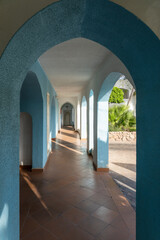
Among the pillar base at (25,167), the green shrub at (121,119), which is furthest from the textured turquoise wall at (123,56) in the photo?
the green shrub at (121,119)

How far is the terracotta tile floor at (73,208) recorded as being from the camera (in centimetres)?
271

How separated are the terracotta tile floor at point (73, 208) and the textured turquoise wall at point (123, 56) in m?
0.90

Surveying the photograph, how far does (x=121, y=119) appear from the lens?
42.9 feet

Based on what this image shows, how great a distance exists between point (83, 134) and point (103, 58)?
8.58 meters

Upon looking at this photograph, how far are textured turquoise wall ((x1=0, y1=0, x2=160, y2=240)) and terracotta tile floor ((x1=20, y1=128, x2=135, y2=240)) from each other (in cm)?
90

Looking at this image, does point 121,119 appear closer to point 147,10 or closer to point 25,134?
point 25,134

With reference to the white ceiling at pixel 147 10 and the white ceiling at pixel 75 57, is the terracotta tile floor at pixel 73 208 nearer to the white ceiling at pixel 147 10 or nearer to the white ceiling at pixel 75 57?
the white ceiling at pixel 147 10

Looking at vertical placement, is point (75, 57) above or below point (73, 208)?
above

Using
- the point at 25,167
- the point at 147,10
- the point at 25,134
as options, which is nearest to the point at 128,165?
the point at 25,167

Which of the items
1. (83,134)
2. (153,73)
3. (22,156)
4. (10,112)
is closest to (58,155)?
(22,156)

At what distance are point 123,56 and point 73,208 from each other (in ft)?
9.86

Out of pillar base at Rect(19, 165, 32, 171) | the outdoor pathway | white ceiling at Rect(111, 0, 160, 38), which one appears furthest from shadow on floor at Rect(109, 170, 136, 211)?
white ceiling at Rect(111, 0, 160, 38)

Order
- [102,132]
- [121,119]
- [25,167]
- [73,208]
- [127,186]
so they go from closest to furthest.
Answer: [73,208], [127,186], [102,132], [25,167], [121,119]

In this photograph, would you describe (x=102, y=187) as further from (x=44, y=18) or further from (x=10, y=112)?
(x=44, y=18)
